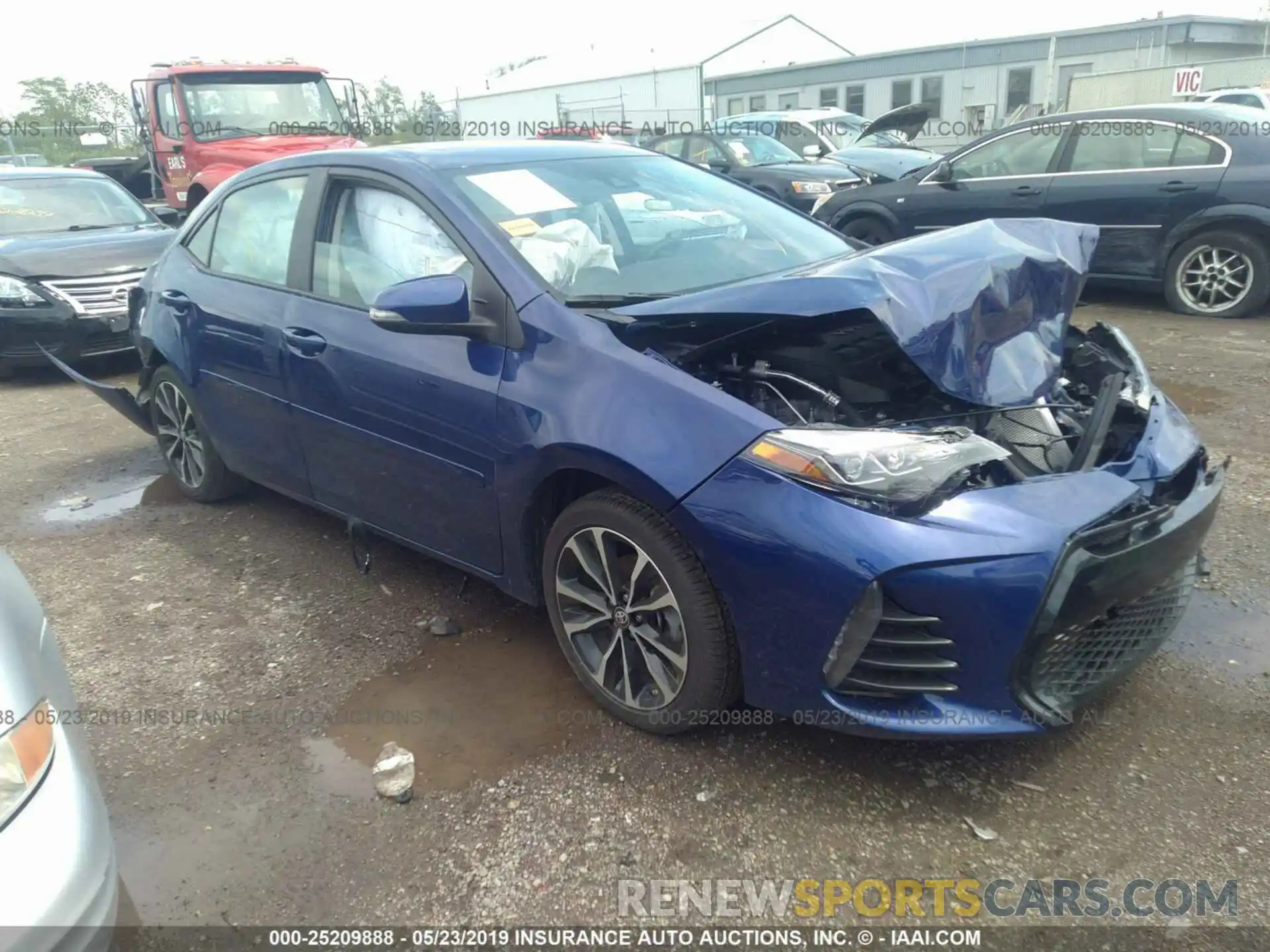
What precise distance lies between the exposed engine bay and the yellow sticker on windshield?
65 centimetres

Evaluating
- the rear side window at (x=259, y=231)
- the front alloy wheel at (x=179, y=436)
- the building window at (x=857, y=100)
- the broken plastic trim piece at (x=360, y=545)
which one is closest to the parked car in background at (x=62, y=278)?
the front alloy wheel at (x=179, y=436)

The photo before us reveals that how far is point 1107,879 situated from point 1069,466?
1.06 m

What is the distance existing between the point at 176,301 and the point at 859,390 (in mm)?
3111

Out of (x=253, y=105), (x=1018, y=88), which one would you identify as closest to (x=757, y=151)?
(x=253, y=105)

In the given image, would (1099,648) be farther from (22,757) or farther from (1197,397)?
(1197,397)

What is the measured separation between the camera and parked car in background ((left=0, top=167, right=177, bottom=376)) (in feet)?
23.0

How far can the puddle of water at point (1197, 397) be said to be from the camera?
5176 millimetres

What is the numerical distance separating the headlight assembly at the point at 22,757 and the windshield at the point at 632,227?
171 centimetres

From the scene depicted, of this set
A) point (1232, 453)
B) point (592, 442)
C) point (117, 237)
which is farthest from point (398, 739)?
point (117, 237)

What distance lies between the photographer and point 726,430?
236cm

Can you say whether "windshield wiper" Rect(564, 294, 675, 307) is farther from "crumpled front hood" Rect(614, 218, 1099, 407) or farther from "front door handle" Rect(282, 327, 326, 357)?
"front door handle" Rect(282, 327, 326, 357)

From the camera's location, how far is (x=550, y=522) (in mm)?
2889

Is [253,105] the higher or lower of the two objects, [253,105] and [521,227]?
the higher

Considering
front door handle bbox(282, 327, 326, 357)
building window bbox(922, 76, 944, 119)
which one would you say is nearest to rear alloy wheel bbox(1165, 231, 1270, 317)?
front door handle bbox(282, 327, 326, 357)
